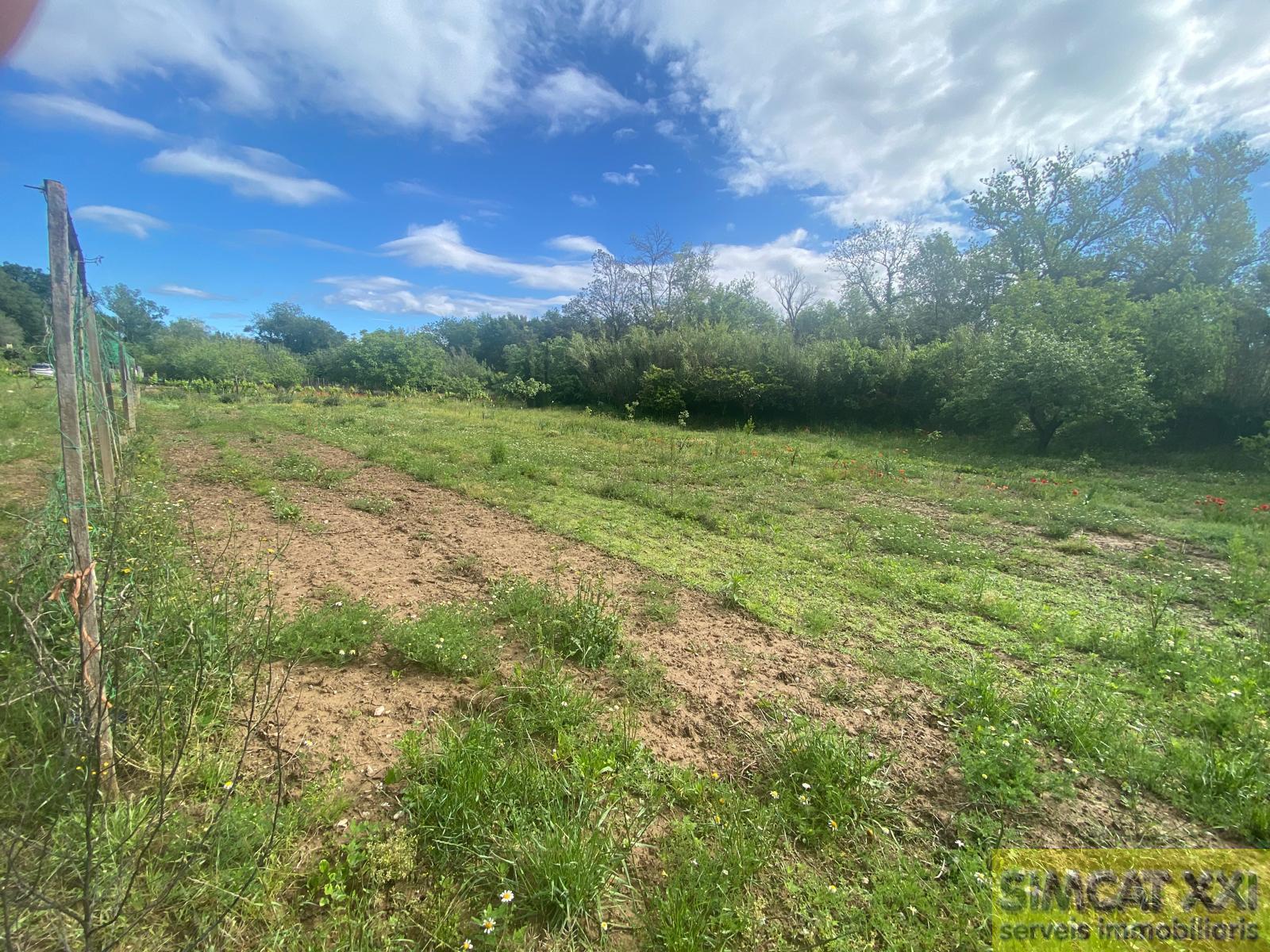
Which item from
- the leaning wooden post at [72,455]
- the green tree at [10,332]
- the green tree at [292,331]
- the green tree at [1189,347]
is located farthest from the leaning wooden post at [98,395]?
the green tree at [292,331]

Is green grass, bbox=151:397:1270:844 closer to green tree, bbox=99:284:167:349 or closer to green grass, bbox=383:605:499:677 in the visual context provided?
green grass, bbox=383:605:499:677

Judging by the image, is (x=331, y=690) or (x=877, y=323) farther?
(x=877, y=323)

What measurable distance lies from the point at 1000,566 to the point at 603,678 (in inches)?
171

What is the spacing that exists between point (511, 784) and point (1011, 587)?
4570mm

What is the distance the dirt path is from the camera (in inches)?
86.4

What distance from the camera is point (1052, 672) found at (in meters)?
3.13

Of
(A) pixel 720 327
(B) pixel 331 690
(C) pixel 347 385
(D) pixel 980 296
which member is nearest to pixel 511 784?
(B) pixel 331 690

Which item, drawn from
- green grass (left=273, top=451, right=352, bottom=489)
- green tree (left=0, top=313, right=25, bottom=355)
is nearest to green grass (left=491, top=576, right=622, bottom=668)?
green grass (left=273, top=451, right=352, bottom=489)

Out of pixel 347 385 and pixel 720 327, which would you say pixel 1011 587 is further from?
pixel 347 385

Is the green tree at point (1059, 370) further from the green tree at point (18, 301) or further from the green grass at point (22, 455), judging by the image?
the green tree at point (18, 301)

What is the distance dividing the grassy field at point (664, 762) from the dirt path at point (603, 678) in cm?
5

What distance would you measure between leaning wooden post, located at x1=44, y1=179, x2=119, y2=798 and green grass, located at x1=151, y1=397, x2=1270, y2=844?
344 centimetres

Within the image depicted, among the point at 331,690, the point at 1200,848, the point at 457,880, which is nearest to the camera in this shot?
the point at 457,880

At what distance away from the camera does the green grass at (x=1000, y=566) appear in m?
2.54
